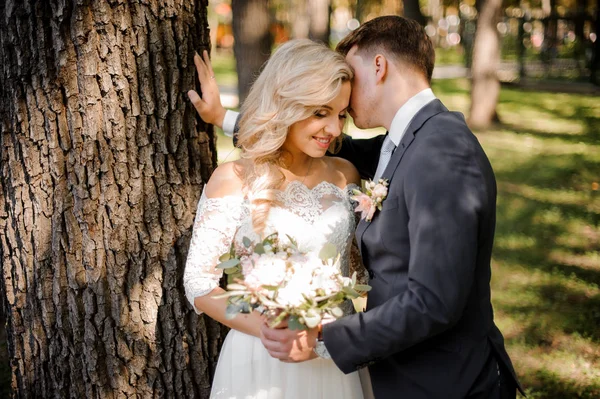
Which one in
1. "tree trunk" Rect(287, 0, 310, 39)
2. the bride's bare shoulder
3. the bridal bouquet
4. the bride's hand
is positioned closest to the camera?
the bridal bouquet

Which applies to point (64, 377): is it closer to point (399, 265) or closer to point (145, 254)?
point (145, 254)

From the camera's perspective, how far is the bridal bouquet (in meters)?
2.26

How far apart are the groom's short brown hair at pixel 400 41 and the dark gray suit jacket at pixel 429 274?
24cm

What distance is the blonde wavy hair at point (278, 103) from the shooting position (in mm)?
2846

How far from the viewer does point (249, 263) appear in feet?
7.72

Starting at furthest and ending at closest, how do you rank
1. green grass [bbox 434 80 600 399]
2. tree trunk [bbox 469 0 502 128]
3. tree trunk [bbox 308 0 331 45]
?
1. tree trunk [bbox 469 0 502 128]
2. tree trunk [bbox 308 0 331 45]
3. green grass [bbox 434 80 600 399]

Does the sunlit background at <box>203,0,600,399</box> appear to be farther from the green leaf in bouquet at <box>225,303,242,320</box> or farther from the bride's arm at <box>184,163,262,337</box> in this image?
the green leaf in bouquet at <box>225,303,242,320</box>

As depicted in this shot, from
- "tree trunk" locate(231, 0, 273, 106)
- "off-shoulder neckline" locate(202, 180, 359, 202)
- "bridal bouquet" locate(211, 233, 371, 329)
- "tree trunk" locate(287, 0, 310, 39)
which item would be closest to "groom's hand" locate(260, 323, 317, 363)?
"bridal bouquet" locate(211, 233, 371, 329)

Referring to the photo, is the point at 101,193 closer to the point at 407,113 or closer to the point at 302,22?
the point at 407,113

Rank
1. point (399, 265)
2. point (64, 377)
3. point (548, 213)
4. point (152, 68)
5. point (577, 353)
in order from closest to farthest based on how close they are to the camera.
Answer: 1. point (399, 265)
2. point (152, 68)
3. point (64, 377)
4. point (577, 353)
5. point (548, 213)

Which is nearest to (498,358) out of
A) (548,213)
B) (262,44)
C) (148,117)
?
(148,117)

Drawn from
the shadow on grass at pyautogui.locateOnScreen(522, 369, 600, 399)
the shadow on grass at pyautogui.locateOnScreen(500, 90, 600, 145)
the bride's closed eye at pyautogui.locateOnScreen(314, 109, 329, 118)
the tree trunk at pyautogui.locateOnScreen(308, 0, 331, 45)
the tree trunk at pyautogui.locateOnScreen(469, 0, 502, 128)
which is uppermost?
the tree trunk at pyautogui.locateOnScreen(308, 0, 331, 45)

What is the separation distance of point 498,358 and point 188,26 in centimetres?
203

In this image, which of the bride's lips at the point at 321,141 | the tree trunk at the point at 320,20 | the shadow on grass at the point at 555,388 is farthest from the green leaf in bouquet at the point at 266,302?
the tree trunk at the point at 320,20
